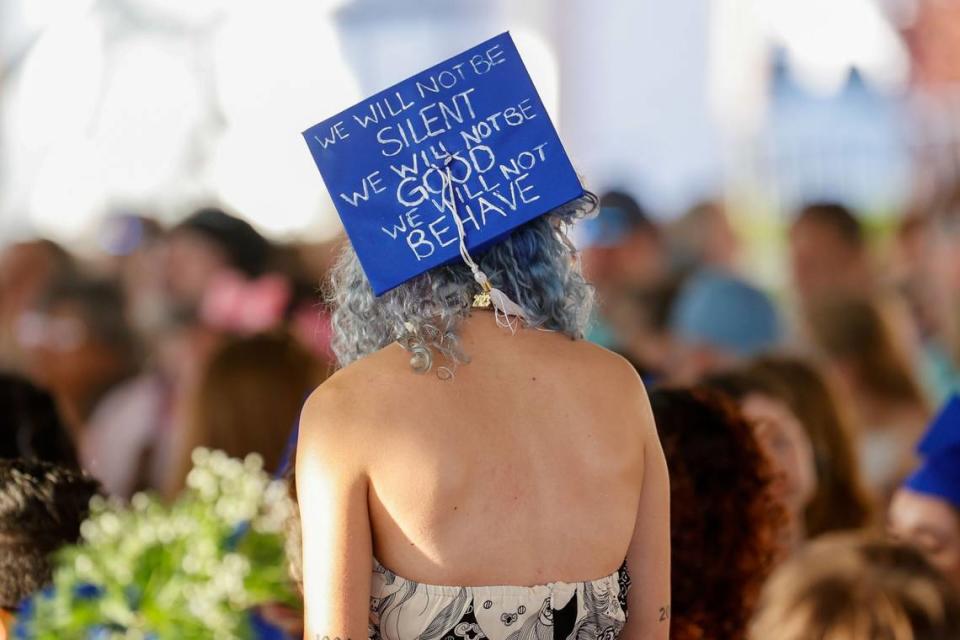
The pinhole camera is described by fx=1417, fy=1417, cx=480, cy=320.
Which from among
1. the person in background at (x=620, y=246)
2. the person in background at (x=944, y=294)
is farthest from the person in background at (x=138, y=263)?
the person in background at (x=944, y=294)

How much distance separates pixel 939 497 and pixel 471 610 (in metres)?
1.31

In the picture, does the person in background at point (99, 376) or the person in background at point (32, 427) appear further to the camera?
the person in background at point (99, 376)

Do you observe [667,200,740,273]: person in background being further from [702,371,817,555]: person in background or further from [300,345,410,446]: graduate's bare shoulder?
[300,345,410,446]: graduate's bare shoulder

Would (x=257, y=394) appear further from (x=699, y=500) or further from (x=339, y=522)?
(x=339, y=522)

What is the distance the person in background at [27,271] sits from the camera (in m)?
5.09

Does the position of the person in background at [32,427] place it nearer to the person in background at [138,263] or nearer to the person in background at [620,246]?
the person in background at [138,263]

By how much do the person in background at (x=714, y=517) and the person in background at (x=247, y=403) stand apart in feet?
3.66

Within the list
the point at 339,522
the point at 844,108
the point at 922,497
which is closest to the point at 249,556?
the point at 339,522

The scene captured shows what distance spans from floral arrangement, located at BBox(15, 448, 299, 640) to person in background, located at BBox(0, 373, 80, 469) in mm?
1333

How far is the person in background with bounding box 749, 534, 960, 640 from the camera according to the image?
5.58 feet

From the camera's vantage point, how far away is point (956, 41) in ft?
25.3

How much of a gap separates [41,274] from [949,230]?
345 centimetres

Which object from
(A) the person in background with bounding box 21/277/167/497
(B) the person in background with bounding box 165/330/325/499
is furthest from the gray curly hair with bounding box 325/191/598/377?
(A) the person in background with bounding box 21/277/167/497

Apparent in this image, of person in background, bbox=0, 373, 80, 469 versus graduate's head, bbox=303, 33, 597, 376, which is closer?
graduate's head, bbox=303, 33, 597, 376
